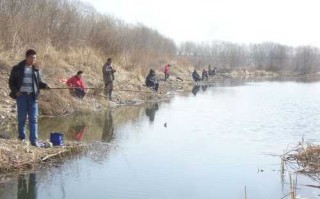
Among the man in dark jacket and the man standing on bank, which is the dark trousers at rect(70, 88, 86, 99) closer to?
the man standing on bank

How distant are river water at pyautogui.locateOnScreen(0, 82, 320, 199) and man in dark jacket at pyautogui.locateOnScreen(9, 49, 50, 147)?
1191mm

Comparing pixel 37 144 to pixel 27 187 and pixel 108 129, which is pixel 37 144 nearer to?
pixel 27 187

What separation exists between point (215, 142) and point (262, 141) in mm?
1493

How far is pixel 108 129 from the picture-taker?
15.3 metres

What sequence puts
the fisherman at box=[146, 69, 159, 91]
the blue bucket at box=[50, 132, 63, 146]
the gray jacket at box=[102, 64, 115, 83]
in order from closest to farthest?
the blue bucket at box=[50, 132, 63, 146] → the gray jacket at box=[102, 64, 115, 83] → the fisherman at box=[146, 69, 159, 91]

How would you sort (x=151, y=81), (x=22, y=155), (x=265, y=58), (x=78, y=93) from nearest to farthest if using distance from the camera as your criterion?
1. (x=22, y=155)
2. (x=78, y=93)
3. (x=151, y=81)
4. (x=265, y=58)

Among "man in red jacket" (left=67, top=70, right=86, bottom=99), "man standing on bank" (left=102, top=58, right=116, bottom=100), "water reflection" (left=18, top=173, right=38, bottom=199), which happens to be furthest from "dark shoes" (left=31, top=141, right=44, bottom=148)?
"man standing on bank" (left=102, top=58, right=116, bottom=100)

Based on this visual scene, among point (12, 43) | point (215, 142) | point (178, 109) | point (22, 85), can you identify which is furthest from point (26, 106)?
point (178, 109)

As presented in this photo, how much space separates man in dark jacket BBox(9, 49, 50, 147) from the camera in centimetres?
990

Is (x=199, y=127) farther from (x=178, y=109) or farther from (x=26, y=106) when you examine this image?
(x=26, y=106)

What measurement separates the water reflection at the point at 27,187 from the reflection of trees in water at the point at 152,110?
9.32 metres

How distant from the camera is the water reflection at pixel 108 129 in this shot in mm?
13589

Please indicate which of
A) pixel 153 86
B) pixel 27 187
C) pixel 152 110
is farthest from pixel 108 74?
pixel 27 187

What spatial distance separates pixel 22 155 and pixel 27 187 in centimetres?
121
